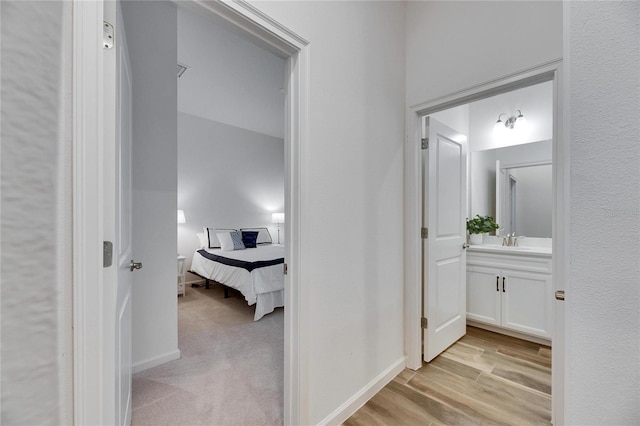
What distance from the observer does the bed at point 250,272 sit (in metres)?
3.21

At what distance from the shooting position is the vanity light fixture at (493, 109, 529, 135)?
2.94 m

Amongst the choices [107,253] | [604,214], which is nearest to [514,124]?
[604,214]

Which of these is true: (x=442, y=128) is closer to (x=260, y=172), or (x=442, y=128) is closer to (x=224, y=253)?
(x=224, y=253)

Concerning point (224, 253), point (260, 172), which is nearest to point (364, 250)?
point (224, 253)

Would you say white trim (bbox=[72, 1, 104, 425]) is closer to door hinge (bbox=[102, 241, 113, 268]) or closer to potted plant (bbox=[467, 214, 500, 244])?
door hinge (bbox=[102, 241, 113, 268])

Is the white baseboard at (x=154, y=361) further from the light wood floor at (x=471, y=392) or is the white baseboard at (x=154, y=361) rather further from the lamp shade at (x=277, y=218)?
the lamp shade at (x=277, y=218)

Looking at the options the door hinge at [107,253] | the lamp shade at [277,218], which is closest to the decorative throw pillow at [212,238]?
the lamp shade at [277,218]

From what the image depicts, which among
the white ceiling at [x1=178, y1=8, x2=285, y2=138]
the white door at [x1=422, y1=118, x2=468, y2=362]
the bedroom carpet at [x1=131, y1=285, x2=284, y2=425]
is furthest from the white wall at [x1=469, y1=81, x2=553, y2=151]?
the bedroom carpet at [x1=131, y1=285, x2=284, y2=425]

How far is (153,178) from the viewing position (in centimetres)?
217

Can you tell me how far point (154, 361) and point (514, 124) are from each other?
13.2ft

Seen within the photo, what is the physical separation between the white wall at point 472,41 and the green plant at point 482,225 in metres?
1.69

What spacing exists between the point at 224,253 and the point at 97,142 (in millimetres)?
3842

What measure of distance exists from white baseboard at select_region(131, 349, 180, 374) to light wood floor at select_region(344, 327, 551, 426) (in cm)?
147

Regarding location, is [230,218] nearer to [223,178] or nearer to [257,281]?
[223,178]
